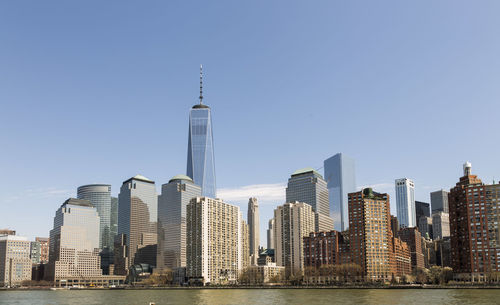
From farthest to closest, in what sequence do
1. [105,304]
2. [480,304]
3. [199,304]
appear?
1. [105,304]
2. [199,304]
3. [480,304]

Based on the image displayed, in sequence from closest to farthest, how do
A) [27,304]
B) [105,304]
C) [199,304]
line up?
[199,304] → [105,304] → [27,304]

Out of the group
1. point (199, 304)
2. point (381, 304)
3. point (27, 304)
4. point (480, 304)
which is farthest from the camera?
Answer: point (27, 304)

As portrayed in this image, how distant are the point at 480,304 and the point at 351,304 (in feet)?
101

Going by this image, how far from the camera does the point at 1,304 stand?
189m

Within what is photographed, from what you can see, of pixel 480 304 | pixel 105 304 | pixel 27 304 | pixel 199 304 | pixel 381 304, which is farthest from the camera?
pixel 27 304

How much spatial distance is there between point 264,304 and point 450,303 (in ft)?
157

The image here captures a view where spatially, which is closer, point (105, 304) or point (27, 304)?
point (105, 304)

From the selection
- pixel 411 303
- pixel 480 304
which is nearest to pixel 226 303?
pixel 411 303

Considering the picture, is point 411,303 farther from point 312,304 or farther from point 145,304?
point 145,304

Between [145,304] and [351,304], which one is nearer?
[351,304]

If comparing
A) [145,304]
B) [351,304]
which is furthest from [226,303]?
[351,304]

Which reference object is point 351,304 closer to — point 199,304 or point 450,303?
point 450,303

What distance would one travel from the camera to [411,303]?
146125 mm

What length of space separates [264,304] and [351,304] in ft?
76.9
